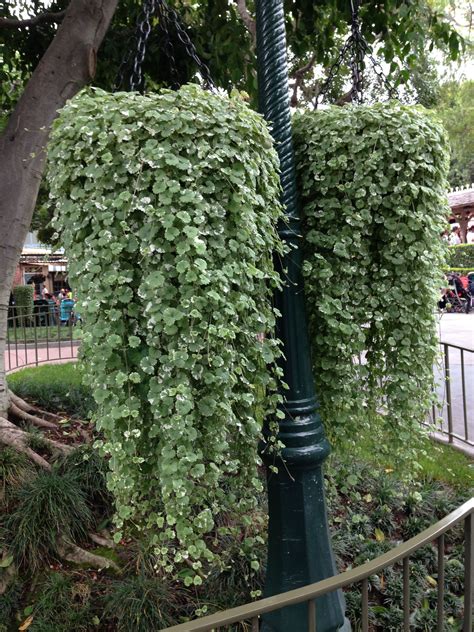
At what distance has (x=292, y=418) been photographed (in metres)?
2.06

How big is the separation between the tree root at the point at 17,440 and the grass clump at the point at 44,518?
0.28 meters

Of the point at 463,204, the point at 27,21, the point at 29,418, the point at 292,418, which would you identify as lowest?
the point at 29,418

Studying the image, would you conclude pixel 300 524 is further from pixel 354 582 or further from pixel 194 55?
pixel 194 55

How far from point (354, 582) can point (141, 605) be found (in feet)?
5.31

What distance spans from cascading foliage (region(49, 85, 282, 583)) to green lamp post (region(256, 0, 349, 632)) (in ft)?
1.38

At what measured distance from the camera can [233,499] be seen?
74.9 inches

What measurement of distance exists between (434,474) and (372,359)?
2.21 meters

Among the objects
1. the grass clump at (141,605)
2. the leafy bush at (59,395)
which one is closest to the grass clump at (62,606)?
the grass clump at (141,605)

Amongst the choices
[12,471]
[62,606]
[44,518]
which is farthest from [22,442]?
[62,606]

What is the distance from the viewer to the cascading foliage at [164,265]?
58.7 inches

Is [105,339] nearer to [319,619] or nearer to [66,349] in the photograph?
[319,619]

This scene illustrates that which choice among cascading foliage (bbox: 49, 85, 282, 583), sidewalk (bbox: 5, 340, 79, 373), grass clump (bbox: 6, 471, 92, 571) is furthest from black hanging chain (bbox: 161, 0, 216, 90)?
sidewalk (bbox: 5, 340, 79, 373)

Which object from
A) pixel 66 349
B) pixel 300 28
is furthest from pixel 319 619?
pixel 66 349

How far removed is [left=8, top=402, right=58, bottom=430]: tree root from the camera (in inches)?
167
